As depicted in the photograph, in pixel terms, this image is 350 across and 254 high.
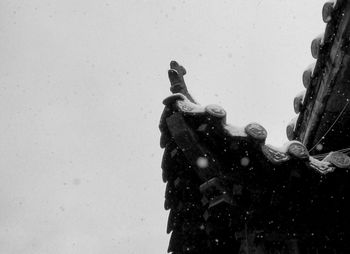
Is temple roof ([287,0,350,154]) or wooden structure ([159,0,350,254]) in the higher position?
temple roof ([287,0,350,154])

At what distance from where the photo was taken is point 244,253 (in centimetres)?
452

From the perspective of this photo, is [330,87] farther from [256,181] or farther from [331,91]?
[256,181]

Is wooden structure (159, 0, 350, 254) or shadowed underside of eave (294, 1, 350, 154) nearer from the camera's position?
wooden structure (159, 0, 350, 254)

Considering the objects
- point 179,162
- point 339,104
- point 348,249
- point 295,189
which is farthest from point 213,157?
point 339,104

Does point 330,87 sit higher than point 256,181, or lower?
higher

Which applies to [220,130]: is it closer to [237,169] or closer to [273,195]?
[237,169]

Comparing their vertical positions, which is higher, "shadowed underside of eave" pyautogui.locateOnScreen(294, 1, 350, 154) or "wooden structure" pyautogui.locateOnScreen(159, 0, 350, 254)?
"shadowed underside of eave" pyautogui.locateOnScreen(294, 1, 350, 154)

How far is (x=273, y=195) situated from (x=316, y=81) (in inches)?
86.8

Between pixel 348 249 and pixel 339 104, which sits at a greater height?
pixel 339 104

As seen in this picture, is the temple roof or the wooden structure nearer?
the wooden structure

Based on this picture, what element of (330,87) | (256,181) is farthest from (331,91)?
(256,181)

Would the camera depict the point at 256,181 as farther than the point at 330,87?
No

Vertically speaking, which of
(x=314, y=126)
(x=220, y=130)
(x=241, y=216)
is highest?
(x=314, y=126)

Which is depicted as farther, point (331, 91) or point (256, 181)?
point (331, 91)
